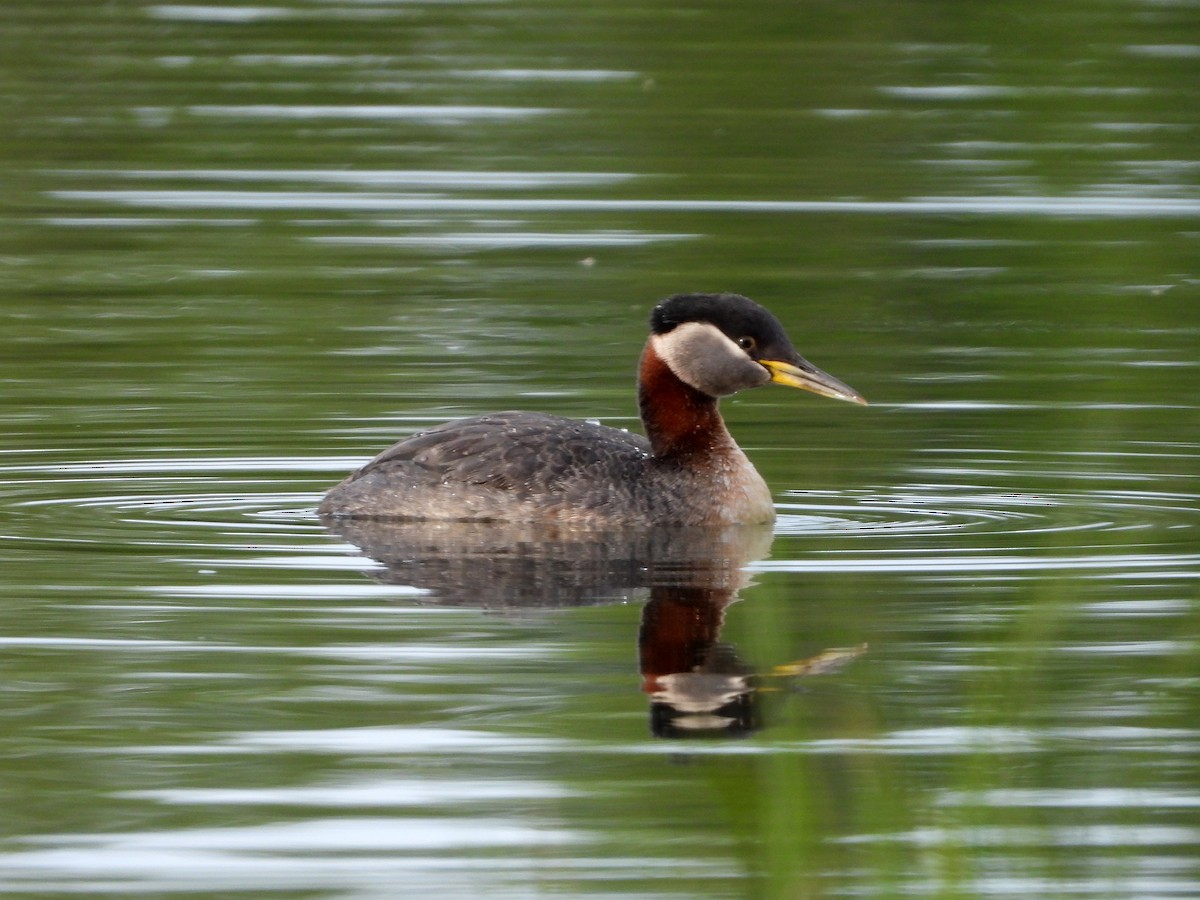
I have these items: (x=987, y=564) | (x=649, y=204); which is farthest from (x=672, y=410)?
(x=649, y=204)

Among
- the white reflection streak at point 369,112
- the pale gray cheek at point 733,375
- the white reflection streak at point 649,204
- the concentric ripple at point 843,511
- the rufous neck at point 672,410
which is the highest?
the white reflection streak at point 369,112

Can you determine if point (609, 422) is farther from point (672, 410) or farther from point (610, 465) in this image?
point (610, 465)

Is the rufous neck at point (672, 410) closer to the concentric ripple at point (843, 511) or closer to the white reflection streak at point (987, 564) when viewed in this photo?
the concentric ripple at point (843, 511)

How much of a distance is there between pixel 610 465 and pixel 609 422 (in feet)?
7.01

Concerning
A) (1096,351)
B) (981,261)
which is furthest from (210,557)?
(981,261)

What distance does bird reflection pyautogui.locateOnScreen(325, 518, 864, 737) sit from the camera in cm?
825

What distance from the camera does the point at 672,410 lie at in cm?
1178

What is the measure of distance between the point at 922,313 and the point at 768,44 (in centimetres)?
1121

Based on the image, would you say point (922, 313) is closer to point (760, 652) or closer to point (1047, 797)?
point (760, 652)

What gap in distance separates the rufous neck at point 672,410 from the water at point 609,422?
0.57 m

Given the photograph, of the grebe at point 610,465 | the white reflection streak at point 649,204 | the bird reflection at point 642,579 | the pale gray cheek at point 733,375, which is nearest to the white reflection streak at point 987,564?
the bird reflection at point 642,579

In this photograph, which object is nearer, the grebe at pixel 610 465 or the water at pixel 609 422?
the water at pixel 609 422

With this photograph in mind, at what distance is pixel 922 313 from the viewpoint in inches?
634

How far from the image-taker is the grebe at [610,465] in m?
11.3
